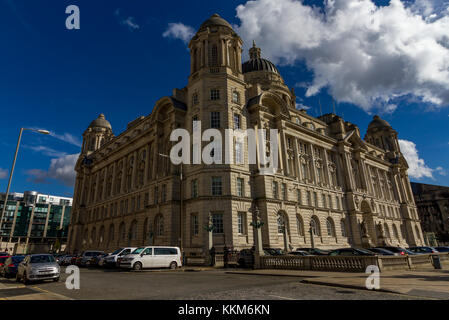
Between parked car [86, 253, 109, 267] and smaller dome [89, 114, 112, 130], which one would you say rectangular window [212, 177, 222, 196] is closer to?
parked car [86, 253, 109, 267]

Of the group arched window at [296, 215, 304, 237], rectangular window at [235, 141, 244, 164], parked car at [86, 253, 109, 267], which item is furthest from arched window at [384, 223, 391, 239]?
parked car at [86, 253, 109, 267]

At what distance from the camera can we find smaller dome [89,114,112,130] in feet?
258

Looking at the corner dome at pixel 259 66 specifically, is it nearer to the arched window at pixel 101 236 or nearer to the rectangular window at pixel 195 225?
the rectangular window at pixel 195 225

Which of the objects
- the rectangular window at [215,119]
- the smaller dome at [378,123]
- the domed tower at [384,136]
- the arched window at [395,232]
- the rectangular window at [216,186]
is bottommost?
the arched window at [395,232]

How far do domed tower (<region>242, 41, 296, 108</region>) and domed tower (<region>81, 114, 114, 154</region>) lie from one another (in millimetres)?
44466

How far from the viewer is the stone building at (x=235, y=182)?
33219mm

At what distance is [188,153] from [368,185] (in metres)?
41.2

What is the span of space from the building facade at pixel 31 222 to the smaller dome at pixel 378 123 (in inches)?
4584

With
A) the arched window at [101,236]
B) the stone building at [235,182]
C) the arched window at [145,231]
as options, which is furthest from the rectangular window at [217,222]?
the arched window at [101,236]

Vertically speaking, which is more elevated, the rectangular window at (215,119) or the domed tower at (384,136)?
the domed tower at (384,136)

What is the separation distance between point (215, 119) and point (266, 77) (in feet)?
92.6

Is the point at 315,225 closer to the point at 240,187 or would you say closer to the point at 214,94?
the point at 240,187

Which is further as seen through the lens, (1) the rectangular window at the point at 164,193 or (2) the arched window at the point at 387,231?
(2) the arched window at the point at 387,231
